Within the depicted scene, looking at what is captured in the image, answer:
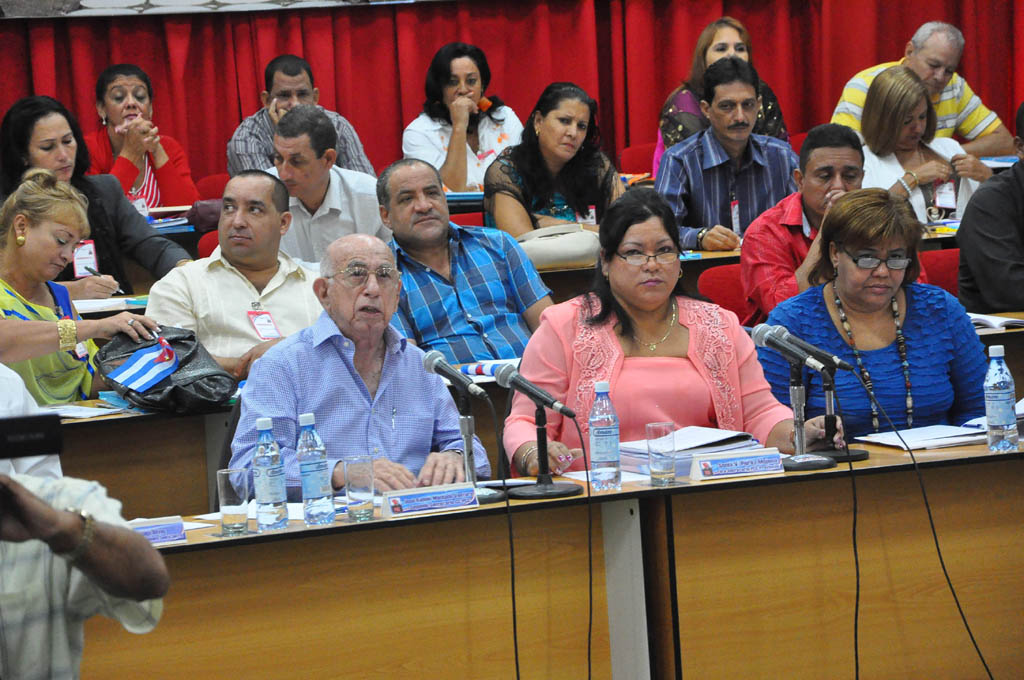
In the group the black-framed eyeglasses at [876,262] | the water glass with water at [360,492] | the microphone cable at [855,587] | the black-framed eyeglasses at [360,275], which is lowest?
the microphone cable at [855,587]

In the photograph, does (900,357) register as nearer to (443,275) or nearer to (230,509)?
(443,275)

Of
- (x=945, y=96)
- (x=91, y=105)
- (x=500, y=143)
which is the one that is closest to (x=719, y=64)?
(x=500, y=143)

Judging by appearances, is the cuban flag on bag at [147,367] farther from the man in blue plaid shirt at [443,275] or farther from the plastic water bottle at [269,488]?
the plastic water bottle at [269,488]

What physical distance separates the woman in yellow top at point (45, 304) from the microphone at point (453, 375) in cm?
124

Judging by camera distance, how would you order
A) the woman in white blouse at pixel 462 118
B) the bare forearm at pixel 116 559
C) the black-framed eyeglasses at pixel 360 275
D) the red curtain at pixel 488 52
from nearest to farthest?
the bare forearm at pixel 116 559, the black-framed eyeglasses at pixel 360 275, the woman in white blouse at pixel 462 118, the red curtain at pixel 488 52

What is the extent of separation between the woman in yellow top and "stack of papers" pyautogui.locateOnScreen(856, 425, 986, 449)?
190 cm

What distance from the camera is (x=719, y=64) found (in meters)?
4.72

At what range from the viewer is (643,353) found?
2.84 meters

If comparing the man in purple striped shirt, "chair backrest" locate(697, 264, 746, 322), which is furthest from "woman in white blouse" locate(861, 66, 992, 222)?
"chair backrest" locate(697, 264, 746, 322)

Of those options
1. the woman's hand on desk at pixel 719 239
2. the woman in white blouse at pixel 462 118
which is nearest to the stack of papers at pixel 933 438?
the woman's hand on desk at pixel 719 239

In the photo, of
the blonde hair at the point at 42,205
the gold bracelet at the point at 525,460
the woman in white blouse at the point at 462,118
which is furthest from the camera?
the woman in white blouse at the point at 462,118

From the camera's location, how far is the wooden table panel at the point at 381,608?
2027 mm

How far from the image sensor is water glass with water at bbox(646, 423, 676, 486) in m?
2.26

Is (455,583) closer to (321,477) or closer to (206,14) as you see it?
(321,477)
